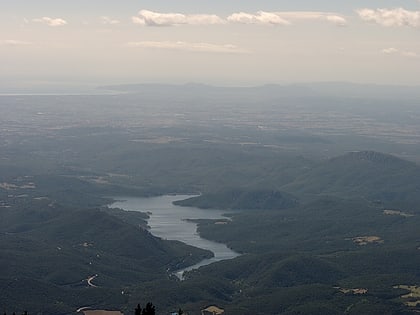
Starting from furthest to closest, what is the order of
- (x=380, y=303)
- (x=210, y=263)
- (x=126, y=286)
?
(x=210, y=263), (x=126, y=286), (x=380, y=303)

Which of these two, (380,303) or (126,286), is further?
(126,286)

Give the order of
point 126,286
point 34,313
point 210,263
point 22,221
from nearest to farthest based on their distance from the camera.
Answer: point 34,313
point 126,286
point 210,263
point 22,221

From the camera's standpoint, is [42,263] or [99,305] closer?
[99,305]

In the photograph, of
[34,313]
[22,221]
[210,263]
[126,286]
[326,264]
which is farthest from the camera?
[22,221]

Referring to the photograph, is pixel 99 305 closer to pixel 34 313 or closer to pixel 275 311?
pixel 34 313

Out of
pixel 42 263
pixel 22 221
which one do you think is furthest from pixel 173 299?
pixel 22 221

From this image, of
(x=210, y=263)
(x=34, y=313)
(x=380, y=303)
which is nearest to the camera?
(x=34, y=313)

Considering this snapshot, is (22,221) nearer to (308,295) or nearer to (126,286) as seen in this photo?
(126,286)

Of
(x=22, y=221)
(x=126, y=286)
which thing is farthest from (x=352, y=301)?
(x=22, y=221)
